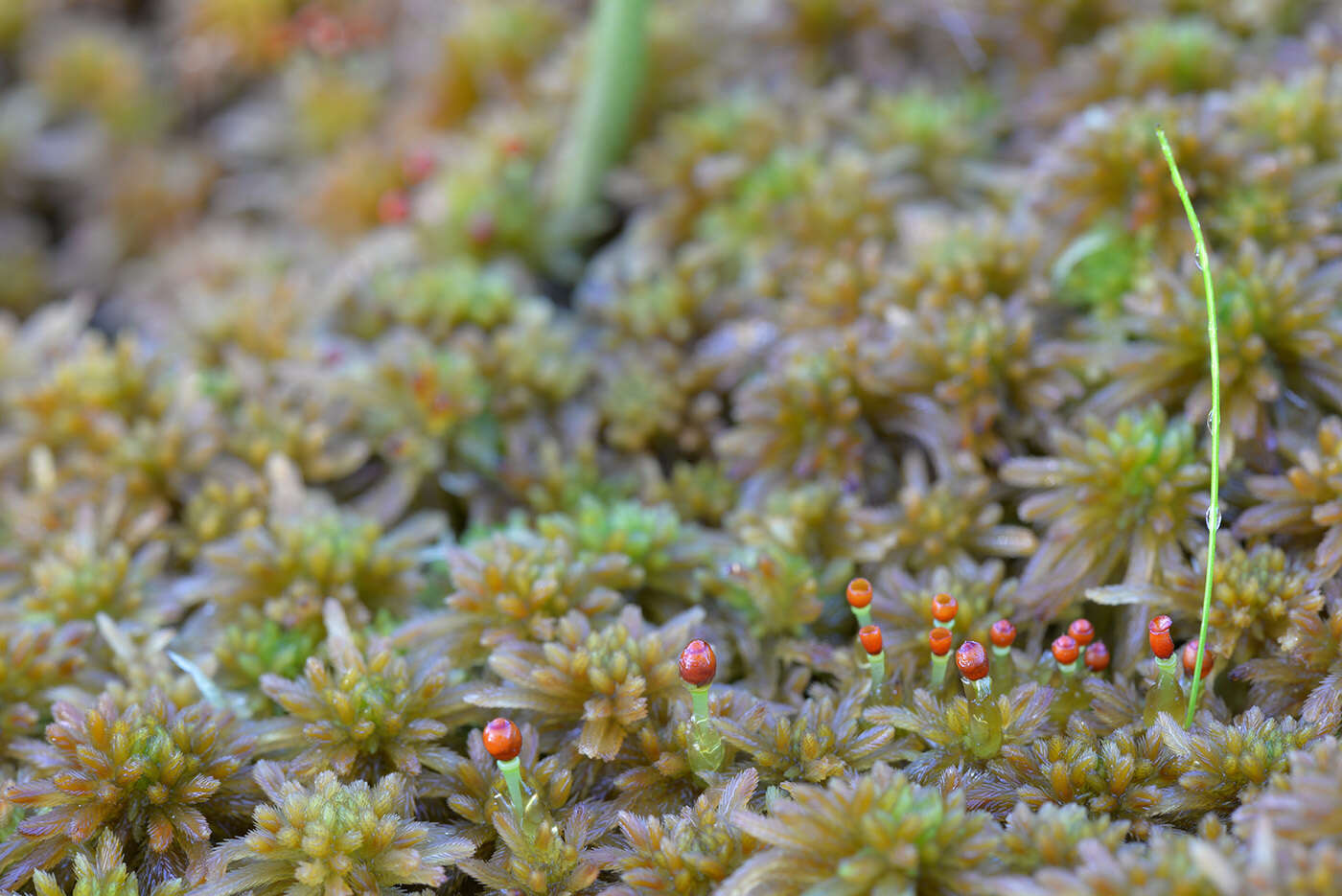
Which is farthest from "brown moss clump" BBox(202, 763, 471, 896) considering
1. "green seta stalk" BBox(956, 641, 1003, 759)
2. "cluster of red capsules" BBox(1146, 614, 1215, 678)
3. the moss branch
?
the moss branch

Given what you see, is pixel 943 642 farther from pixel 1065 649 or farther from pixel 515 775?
pixel 515 775

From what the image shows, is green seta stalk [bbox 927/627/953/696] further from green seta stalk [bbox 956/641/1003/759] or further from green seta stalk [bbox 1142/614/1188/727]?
green seta stalk [bbox 1142/614/1188/727]

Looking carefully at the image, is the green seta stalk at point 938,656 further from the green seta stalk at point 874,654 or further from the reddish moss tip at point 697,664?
the reddish moss tip at point 697,664

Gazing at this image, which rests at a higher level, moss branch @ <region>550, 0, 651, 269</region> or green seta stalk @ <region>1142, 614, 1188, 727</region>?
moss branch @ <region>550, 0, 651, 269</region>

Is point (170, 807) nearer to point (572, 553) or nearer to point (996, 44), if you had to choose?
point (572, 553)

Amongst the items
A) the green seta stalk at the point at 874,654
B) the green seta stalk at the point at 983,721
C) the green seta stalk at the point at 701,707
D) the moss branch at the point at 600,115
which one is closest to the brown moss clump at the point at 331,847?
the green seta stalk at the point at 701,707

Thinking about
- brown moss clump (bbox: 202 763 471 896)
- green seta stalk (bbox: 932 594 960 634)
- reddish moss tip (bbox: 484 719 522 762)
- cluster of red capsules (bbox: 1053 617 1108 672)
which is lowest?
brown moss clump (bbox: 202 763 471 896)

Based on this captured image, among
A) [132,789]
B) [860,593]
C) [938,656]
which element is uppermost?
[860,593]

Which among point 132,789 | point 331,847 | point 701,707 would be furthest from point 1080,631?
point 132,789
